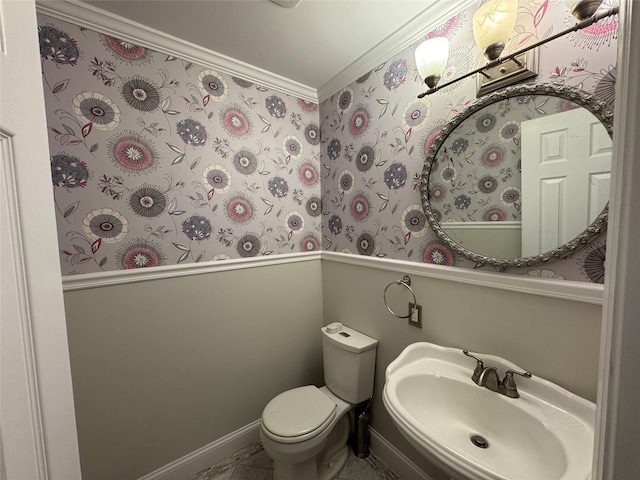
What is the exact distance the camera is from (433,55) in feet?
3.13

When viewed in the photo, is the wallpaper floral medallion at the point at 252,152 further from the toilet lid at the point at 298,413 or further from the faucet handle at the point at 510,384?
the toilet lid at the point at 298,413

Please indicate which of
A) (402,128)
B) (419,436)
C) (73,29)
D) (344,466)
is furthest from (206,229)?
(344,466)

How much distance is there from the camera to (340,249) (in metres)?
1.64

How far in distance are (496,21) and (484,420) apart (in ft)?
4.62

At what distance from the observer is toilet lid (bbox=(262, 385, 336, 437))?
1135mm

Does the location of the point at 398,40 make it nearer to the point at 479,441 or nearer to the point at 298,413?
the point at 479,441

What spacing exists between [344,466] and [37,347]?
1597 mm

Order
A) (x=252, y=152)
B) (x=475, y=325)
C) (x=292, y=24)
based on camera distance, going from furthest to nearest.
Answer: (x=252, y=152) < (x=292, y=24) < (x=475, y=325)

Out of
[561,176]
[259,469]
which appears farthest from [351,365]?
[561,176]

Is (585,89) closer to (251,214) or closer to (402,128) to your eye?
(402,128)

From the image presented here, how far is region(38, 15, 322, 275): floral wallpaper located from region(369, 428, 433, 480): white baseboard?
1267mm

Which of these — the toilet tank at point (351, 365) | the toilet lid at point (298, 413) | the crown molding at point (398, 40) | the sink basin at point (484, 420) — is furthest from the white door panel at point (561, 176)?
the toilet lid at point (298, 413)

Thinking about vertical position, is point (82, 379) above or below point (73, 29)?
below

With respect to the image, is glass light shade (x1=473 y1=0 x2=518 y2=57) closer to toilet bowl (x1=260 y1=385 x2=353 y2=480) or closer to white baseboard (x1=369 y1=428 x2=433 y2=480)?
toilet bowl (x1=260 y1=385 x2=353 y2=480)
